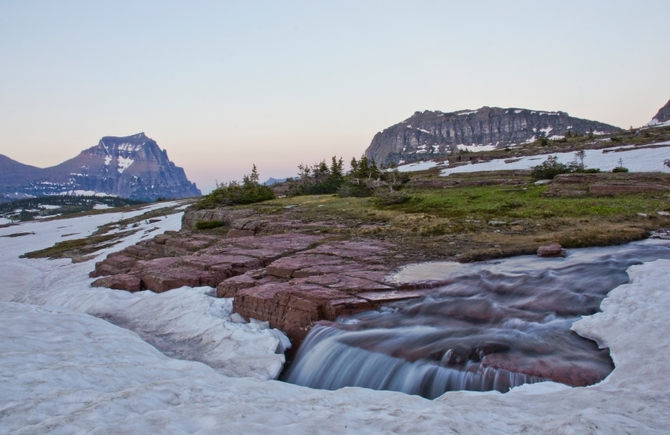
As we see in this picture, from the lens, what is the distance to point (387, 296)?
34.8ft

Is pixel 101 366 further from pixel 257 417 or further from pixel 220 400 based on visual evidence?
pixel 257 417

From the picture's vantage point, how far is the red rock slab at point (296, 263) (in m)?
13.5

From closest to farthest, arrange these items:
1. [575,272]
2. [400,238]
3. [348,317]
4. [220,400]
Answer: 1. [220,400]
2. [348,317]
3. [575,272]
4. [400,238]

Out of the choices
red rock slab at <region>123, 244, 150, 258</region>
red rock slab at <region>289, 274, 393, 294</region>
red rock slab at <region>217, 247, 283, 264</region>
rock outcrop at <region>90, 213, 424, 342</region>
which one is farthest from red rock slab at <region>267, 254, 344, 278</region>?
red rock slab at <region>123, 244, 150, 258</region>

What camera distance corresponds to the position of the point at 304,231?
68.7 feet

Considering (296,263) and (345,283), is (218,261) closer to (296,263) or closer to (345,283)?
(296,263)

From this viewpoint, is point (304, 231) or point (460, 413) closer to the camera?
point (460, 413)

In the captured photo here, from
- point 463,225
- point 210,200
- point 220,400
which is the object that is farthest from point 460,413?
point 210,200

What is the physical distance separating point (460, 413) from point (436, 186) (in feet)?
113

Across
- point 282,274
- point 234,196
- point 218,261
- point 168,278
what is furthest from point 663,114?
point 168,278

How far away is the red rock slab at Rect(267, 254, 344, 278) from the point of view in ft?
44.2

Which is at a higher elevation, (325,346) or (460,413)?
(460,413)

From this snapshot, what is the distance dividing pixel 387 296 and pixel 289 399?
5185 mm

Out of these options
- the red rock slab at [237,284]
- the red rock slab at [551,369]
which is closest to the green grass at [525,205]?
the red rock slab at [237,284]
